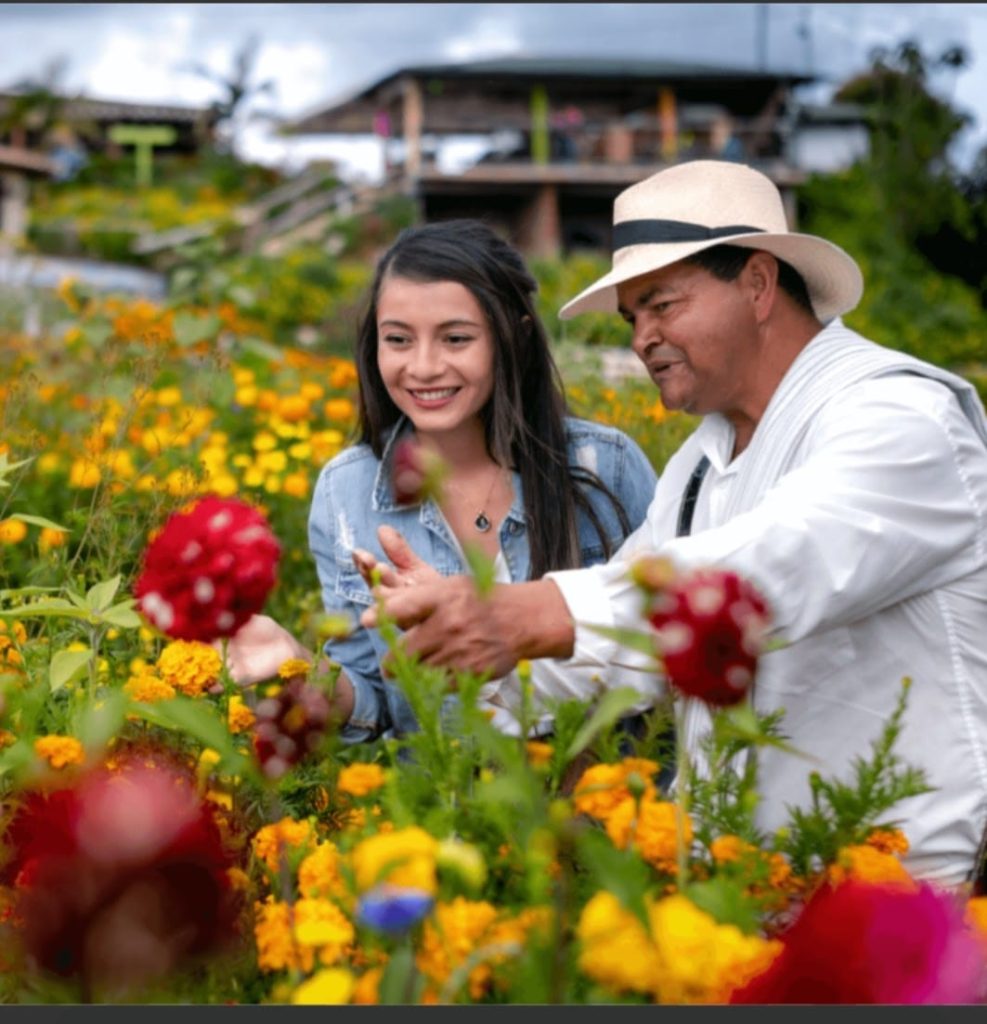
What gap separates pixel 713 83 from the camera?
91.6 ft

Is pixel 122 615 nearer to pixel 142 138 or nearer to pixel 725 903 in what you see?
pixel 725 903

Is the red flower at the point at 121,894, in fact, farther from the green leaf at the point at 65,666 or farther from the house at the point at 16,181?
the house at the point at 16,181

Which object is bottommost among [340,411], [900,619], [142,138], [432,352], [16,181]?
[900,619]

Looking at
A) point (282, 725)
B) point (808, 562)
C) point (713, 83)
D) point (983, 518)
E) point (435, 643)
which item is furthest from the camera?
point (713, 83)

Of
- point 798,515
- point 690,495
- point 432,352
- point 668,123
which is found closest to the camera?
point 798,515

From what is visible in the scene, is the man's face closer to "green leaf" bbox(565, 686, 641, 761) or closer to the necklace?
the necklace

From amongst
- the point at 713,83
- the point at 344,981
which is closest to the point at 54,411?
the point at 344,981

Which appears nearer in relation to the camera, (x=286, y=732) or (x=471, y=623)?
(x=286, y=732)

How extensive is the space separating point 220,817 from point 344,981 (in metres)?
0.62

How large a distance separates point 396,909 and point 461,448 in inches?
65.8

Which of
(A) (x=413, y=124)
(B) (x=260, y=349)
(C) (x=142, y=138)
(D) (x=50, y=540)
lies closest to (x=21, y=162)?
(A) (x=413, y=124)

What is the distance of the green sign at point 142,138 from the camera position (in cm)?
3031

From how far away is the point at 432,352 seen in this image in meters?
2.25

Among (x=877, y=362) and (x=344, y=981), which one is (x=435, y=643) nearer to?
(x=344, y=981)
